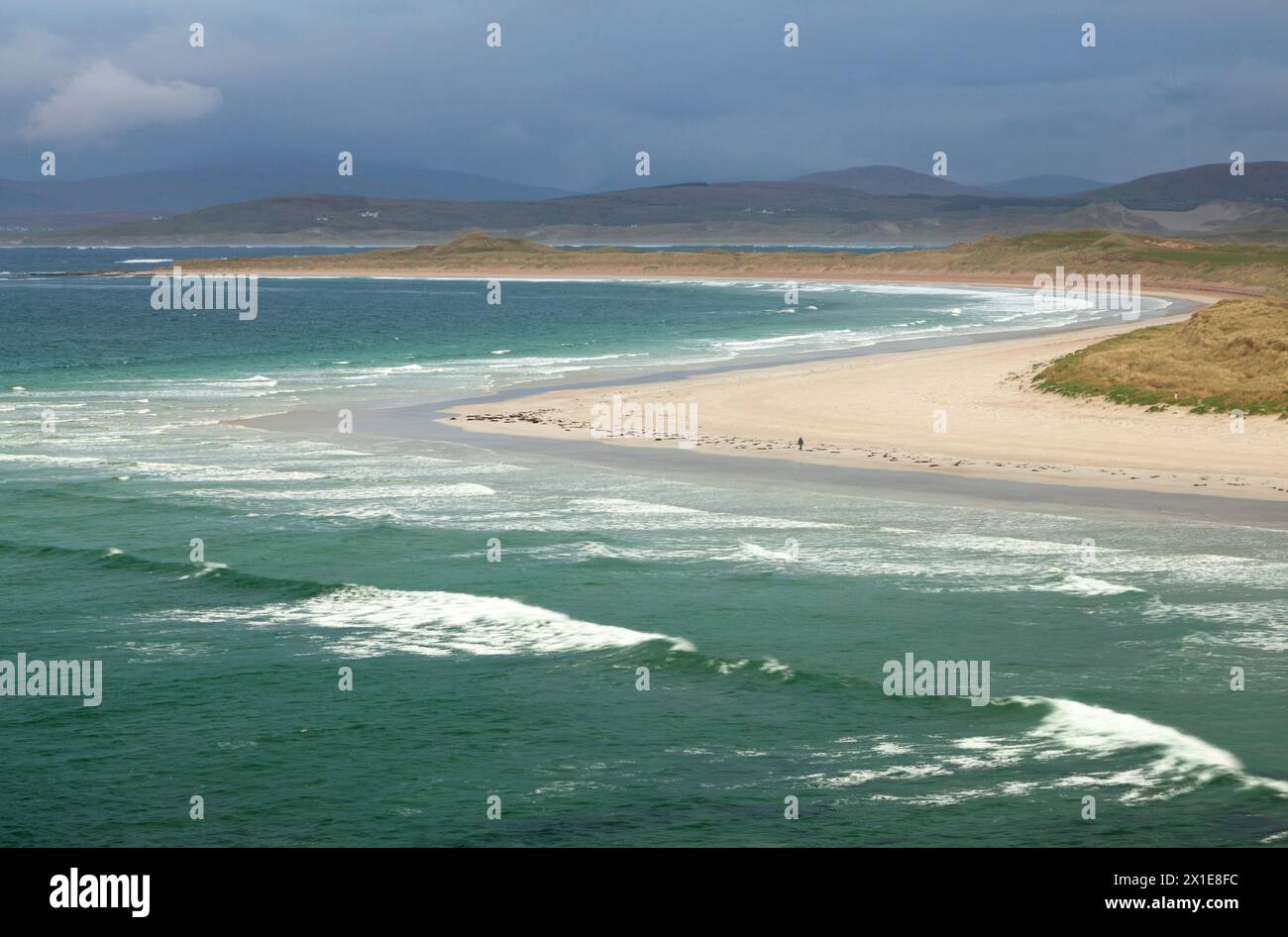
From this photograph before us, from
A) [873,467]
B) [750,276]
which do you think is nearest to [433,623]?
[873,467]

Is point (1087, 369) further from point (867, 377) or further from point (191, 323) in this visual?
point (191, 323)

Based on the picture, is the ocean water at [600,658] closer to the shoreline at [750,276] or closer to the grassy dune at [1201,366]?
Result: the grassy dune at [1201,366]

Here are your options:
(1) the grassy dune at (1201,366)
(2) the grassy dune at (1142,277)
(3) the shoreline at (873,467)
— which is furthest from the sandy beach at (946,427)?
(2) the grassy dune at (1142,277)

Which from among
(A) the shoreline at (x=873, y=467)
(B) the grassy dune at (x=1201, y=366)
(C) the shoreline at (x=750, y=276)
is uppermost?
(C) the shoreline at (x=750, y=276)

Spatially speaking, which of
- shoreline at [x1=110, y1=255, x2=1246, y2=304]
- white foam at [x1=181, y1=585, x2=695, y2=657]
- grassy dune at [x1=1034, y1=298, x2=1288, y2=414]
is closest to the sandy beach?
grassy dune at [x1=1034, y1=298, x2=1288, y2=414]

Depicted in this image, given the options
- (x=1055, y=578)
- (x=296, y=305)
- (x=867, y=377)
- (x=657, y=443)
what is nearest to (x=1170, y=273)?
(x=296, y=305)

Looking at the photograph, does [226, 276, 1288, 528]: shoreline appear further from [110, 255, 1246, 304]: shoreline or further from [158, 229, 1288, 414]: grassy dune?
[110, 255, 1246, 304]: shoreline
